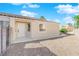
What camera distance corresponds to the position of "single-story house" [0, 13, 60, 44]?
4363mm

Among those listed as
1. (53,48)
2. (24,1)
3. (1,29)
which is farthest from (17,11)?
(53,48)

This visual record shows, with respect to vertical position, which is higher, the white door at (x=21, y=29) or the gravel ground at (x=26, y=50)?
the white door at (x=21, y=29)

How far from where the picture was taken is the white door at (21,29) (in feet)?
14.6

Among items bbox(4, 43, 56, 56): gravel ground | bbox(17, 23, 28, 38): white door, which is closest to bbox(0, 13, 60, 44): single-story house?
bbox(17, 23, 28, 38): white door

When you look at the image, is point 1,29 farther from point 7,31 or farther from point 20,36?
point 20,36

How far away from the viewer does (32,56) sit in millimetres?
4398

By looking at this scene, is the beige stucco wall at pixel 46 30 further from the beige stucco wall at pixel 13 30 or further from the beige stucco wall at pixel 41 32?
the beige stucco wall at pixel 13 30

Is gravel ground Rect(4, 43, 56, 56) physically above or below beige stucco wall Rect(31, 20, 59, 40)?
below

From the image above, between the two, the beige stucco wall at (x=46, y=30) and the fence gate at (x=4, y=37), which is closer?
the fence gate at (x=4, y=37)

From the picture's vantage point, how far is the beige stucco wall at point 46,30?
4520 millimetres

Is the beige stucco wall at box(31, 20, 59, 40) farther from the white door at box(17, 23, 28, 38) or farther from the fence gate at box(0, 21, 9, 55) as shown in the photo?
the fence gate at box(0, 21, 9, 55)

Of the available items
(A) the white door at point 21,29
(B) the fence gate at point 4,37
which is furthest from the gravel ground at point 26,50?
(A) the white door at point 21,29

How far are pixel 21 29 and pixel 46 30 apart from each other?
60 cm

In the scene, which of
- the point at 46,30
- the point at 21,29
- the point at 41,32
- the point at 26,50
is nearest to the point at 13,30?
the point at 21,29
